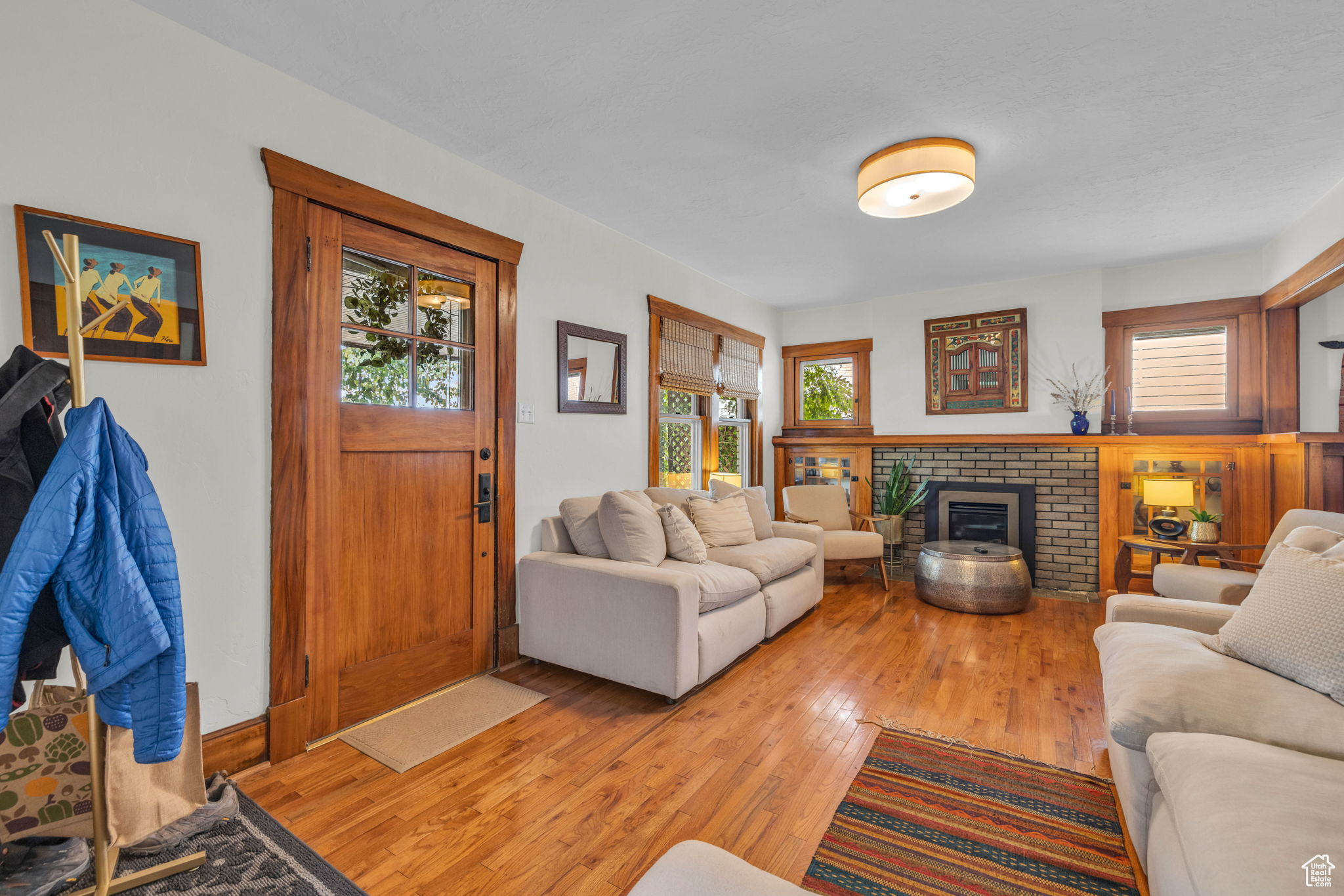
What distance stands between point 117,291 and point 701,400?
12.2ft

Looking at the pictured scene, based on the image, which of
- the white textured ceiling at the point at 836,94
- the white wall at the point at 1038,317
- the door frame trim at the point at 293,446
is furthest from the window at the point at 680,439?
the door frame trim at the point at 293,446

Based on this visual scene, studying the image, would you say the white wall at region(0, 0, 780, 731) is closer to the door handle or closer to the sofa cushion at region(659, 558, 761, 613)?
the door handle

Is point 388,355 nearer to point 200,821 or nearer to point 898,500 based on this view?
point 200,821

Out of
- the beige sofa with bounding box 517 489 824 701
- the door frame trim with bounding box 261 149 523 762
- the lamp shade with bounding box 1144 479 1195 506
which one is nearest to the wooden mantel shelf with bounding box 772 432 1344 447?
the lamp shade with bounding box 1144 479 1195 506

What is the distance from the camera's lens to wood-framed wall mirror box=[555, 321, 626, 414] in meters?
3.37

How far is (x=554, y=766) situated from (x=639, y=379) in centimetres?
253

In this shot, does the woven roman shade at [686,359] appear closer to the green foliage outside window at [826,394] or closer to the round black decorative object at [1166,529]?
the green foliage outside window at [826,394]

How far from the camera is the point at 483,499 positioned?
295 cm

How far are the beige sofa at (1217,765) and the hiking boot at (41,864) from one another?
8.44ft

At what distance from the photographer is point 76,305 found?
1338mm

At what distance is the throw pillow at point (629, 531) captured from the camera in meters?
2.99

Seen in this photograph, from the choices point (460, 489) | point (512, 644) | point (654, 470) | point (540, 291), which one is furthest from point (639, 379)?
point (512, 644)

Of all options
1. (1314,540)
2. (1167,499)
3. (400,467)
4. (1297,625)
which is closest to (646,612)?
(400,467)

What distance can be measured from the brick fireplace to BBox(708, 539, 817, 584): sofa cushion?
1.99m
